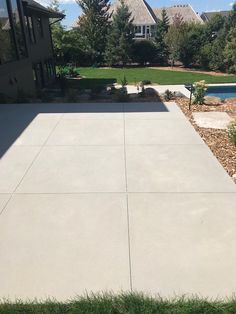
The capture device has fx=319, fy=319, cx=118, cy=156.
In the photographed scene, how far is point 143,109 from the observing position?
1012 centimetres

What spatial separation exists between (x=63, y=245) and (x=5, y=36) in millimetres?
11265

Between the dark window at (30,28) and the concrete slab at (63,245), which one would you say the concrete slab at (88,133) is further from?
the dark window at (30,28)

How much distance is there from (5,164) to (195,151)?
3772 mm

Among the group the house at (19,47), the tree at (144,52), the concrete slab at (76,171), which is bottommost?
the tree at (144,52)

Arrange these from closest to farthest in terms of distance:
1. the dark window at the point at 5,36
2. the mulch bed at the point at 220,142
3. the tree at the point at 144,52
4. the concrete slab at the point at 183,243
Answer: the concrete slab at the point at 183,243 < the mulch bed at the point at 220,142 < the dark window at the point at 5,36 < the tree at the point at 144,52

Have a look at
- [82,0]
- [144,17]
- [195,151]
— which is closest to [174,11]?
[144,17]

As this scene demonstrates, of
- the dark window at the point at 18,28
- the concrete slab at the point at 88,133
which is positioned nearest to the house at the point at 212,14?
the dark window at the point at 18,28

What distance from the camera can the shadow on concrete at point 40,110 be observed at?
848 cm

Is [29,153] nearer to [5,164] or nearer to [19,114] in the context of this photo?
[5,164]

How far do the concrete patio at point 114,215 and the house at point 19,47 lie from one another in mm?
6186

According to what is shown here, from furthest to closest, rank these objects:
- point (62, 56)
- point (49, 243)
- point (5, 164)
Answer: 1. point (62, 56)
2. point (5, 164)
3. point (49, 243)

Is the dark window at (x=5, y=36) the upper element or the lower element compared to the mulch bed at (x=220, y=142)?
upper

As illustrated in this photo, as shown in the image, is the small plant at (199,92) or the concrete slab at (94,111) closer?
Result: the concrete slab at (94,111)

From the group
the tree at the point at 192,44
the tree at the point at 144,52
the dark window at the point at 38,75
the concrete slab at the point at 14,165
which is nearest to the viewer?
the concrete slab at the point at 14,165
